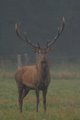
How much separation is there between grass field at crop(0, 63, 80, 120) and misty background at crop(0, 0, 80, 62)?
11.3 meters

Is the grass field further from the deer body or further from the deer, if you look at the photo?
the deer body

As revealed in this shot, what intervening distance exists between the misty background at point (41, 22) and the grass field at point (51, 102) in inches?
445

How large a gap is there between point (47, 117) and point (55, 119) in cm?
39

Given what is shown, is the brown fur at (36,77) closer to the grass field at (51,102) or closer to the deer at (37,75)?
the deer at (37,75)

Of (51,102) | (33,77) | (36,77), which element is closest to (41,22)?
(51,102)

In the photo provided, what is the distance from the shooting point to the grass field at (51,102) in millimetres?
12961

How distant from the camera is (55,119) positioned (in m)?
12.6

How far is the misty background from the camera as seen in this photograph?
1638 inches

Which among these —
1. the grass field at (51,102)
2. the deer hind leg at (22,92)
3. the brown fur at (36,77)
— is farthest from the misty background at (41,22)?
the brown fur at (36,77)

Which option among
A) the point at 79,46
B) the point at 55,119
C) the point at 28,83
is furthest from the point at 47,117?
the point at 79,46

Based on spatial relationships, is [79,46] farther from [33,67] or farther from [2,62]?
[33,67]

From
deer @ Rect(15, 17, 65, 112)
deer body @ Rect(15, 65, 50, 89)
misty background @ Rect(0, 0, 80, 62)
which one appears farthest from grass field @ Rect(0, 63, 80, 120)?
misty background @ Rect(0, 0, 80, 62)

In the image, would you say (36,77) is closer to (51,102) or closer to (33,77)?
(33,77)

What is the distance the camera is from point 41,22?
1681 inches
